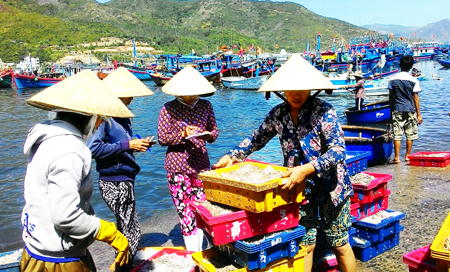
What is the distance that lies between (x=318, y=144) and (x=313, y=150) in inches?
2.3

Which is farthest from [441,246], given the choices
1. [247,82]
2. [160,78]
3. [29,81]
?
[29,81]

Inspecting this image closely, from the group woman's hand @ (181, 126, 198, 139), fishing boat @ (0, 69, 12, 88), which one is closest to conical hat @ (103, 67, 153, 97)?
woman's hand @ (181, 126, 198, 139)

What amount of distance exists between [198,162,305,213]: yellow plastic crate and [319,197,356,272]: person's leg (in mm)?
318

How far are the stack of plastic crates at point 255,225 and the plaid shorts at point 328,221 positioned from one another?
186 mm

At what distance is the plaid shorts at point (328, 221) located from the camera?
9.95ft

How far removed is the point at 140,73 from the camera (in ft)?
155

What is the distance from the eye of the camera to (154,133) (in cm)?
1653

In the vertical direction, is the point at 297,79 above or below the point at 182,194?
above

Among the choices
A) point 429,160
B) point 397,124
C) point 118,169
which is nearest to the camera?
point 118,169

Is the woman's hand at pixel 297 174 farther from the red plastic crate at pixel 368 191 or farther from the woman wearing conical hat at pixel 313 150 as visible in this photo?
the red plastic crate at pixel 368 191

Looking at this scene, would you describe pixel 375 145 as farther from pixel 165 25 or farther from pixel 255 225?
pixel 165 25

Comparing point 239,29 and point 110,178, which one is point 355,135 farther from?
point 239,29

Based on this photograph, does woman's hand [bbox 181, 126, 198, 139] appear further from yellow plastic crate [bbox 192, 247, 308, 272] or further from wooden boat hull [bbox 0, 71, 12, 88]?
wooden boat hull [bbox 0, 71, 12, 88]

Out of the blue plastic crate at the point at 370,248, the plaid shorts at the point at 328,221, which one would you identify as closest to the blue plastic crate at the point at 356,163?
the blue plastic crate at the point at 370,248
